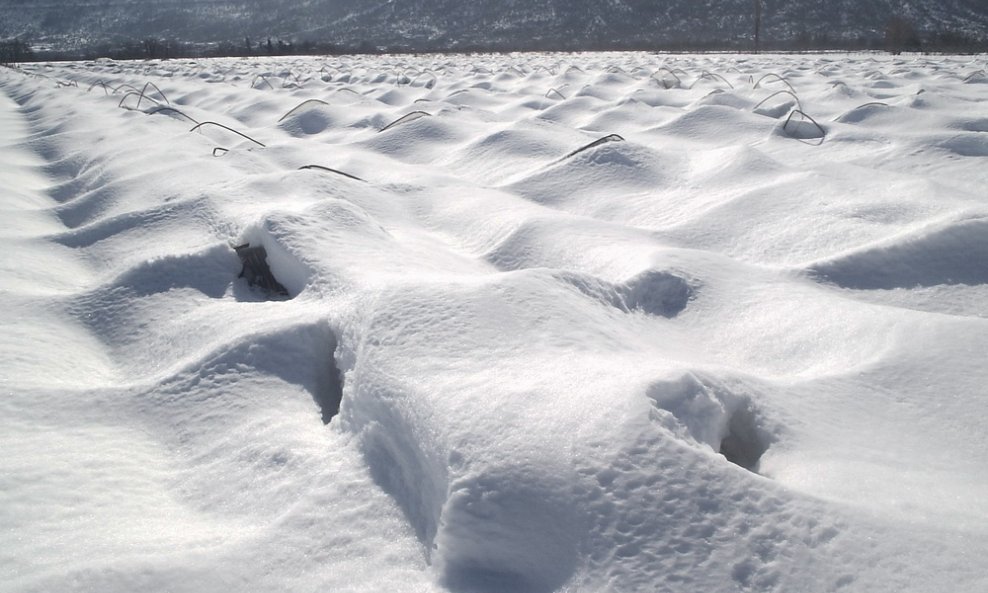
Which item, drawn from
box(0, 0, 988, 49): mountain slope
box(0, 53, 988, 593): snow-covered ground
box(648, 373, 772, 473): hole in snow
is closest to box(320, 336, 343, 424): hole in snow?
box(0, 53, 988, 593): snow-covered ground

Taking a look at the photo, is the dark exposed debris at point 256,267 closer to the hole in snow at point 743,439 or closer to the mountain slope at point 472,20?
the hole in snow at point 743,439

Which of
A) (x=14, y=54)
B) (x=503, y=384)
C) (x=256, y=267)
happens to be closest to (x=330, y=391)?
(x=503, y=384)

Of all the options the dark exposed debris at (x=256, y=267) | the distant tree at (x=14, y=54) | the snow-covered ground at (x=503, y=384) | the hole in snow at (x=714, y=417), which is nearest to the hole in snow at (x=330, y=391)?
the snow-covered ground at (x=503, y=384)

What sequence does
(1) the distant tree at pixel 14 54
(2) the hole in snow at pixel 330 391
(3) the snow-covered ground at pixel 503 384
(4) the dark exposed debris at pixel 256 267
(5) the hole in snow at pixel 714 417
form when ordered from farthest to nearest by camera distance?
1. (1) the distant tree at pixel 14 54
2. (4) the dark exposed debris at pixel 256 267
3. (2) the hole in snow at pixel 330 391
4. (5) the hole in snow at pixel 714 417
5. (3) the snow-covered ground at pixel 503 384

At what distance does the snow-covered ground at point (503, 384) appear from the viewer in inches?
28.1

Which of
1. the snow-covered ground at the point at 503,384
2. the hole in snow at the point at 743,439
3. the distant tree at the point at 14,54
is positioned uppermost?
the distant tree at the point at 14,54

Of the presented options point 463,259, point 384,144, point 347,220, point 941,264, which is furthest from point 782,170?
point 384,144

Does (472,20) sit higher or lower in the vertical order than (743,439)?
higher

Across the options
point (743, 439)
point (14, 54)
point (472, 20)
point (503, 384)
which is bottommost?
point (743, 439)

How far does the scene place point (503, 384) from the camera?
0.91 metres

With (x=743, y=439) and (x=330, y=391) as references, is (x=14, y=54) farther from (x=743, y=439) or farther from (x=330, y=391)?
(x=743, y=439)

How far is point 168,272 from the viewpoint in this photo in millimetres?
1562

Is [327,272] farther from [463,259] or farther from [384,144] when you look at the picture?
[384,144]

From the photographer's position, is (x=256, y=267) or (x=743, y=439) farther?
(x=256, y=267)
